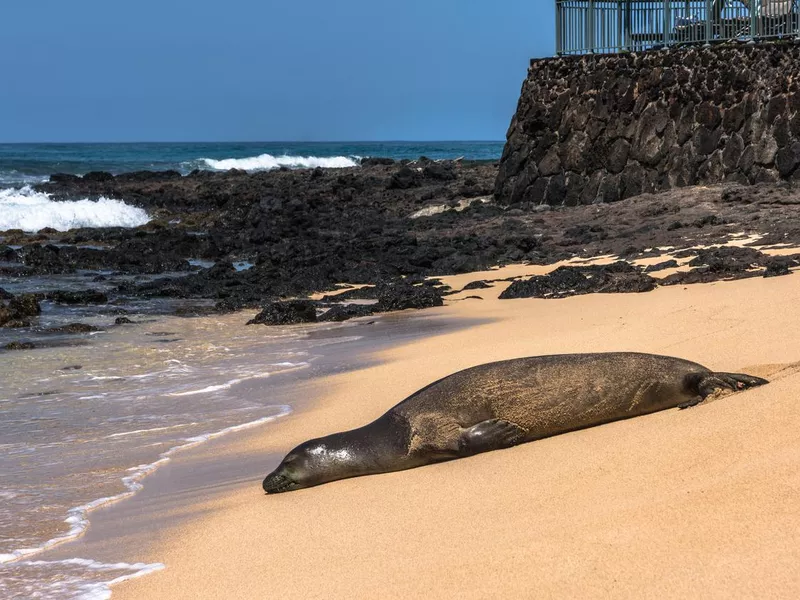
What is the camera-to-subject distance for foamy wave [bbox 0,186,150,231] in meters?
27.5

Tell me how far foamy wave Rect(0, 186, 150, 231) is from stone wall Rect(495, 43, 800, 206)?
37.3 ft

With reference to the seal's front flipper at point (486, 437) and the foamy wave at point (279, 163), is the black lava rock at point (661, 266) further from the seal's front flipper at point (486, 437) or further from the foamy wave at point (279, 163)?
the foamy wave at point (279, 163)

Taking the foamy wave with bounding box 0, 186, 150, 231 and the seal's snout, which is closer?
the seal's snout

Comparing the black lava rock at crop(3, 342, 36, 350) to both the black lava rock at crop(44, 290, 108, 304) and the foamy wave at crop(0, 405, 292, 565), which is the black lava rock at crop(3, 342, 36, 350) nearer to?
the black lava rock at crop(44, 290, 108, 304)

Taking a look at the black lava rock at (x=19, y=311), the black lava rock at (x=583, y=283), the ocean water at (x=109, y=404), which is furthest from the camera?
the black lava rock at (x=19, y=311)

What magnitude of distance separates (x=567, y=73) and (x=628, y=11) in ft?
5.77

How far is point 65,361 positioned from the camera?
10109mm

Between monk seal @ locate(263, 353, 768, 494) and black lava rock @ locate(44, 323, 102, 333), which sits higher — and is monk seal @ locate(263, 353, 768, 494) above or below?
above

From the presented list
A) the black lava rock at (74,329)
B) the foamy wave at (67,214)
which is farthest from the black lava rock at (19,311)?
the foamy wave at (67,214)

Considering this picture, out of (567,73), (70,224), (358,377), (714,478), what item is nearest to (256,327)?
(358,377)

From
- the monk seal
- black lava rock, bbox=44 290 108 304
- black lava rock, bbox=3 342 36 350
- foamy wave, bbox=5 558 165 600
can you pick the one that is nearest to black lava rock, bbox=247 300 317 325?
black lava rock, bbox=3 342 36 350

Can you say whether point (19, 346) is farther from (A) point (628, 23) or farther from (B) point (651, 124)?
(A) point (628, 23)

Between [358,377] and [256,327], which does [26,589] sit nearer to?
[358,377]

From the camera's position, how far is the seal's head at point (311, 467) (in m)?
5.62
